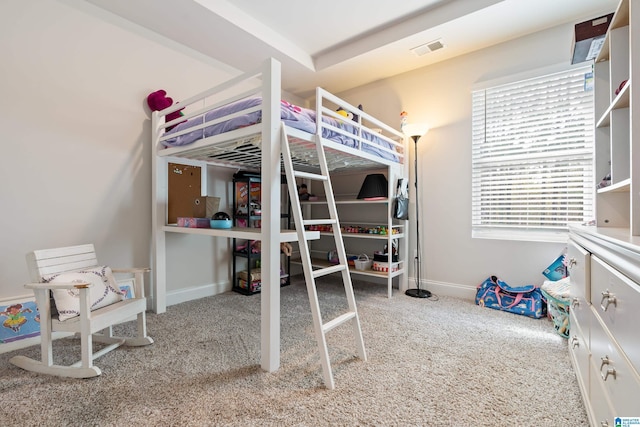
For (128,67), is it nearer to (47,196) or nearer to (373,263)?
(47,196)

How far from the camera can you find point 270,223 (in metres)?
1.67

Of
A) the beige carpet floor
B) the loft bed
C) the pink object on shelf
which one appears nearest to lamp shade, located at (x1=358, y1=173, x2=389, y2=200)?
the loft bed

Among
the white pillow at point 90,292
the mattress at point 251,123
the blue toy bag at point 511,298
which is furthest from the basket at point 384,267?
the white pillow at point 90,292

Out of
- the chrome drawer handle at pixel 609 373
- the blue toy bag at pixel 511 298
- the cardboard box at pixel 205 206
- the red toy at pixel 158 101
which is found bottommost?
the blue toy bag at pixel 511 298

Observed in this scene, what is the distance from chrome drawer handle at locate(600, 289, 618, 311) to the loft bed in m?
1.29

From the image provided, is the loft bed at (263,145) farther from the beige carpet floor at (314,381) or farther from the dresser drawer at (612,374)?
the dresser drawer at (612,374)

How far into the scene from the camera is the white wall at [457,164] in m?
2.69

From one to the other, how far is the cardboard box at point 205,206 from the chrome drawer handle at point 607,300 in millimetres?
2511

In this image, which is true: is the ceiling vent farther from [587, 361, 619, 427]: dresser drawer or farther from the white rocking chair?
the white rocking chair

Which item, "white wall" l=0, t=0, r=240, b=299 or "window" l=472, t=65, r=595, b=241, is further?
"window" l=472, t=65, r=595, b=241

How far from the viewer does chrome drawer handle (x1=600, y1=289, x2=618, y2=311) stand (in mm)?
874

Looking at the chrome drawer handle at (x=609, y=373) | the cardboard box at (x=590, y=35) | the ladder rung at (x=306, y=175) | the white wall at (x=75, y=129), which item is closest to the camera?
the chrome drawer handle at (x=609, y=373)

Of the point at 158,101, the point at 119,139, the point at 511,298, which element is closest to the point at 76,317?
the point at 119,139

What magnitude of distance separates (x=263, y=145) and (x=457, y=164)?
2275 millimetres
